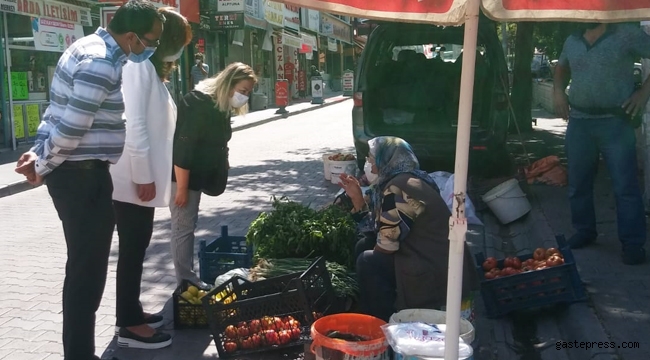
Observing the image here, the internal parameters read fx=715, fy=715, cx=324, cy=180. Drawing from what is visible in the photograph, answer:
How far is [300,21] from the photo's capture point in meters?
37.0

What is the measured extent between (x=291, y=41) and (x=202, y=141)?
2944 centimetres

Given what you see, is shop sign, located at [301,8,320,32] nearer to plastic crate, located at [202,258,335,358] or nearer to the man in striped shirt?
plastic crate, located at [202,258,335,358]

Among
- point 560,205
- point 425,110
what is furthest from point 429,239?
point 425,110

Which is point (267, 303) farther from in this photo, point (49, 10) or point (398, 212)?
point (49, 10)

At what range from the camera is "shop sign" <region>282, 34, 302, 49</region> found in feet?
107

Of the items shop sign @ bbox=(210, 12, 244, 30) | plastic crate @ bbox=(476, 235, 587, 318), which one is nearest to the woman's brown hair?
plastic crate @ bbox=(476, 235, 587, 318)

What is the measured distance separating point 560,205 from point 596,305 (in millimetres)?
3064

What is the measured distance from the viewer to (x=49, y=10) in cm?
1504

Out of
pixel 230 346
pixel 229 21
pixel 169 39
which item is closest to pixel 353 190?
pixel 230 346

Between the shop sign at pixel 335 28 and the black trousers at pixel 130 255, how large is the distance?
38.5 meters

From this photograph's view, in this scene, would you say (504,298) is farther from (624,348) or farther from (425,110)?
(425,110)

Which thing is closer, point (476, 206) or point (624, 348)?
point (624, 348)

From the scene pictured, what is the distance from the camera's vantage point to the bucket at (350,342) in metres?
3.36

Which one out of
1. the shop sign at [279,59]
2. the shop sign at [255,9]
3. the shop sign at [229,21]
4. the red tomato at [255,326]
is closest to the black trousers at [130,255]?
the red tomato at [255,326]
